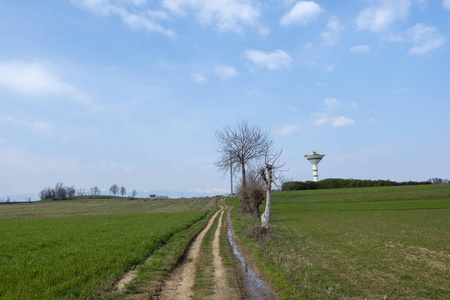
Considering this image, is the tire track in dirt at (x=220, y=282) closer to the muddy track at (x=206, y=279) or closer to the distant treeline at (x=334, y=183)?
the muddy track at (x=206, y=279)

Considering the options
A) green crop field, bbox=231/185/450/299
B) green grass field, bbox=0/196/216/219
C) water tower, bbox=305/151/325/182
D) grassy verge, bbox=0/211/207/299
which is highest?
water tower, bbox=305/151/325/182

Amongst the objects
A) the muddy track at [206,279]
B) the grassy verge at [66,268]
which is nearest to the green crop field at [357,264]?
the muddy track at [206,279]

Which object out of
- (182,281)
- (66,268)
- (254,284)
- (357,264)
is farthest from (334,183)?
(66,268)

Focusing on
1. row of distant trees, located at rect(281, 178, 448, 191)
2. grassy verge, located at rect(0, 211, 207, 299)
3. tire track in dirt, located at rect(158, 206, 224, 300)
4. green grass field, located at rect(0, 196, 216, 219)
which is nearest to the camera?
grassy verge, located at rect(0, 211, 207, 299)

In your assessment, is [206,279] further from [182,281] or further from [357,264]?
[357,264]

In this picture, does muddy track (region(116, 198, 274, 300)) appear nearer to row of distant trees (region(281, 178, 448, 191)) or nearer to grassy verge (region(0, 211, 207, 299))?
Result: grassy verge (region(0, 211, 207, 299))

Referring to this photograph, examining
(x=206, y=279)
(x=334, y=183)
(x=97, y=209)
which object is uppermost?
(x=334, y=183)

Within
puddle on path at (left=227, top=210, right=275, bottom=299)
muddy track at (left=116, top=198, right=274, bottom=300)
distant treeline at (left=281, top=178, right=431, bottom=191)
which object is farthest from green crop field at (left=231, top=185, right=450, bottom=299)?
distant treeline at (left=281, top=178, right=431, bottom=191)

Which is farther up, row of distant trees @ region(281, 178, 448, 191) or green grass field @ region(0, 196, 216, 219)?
row of distant trees @ region(281, 178, 448, 191)

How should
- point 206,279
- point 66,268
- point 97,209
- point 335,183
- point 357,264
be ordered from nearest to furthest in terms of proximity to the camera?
point 206,279 → point 66,268 → point 357,264 → point 97,209 → point 335,183

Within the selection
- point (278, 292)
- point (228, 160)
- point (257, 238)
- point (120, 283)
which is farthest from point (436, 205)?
point (120, 283)

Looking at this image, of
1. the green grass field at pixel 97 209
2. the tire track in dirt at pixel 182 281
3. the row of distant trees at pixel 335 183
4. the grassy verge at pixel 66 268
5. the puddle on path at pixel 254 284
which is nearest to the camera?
the grassy verge at pixel 66 268

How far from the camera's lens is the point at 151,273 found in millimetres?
11008

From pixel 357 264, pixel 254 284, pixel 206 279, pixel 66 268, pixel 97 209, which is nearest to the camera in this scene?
pixel 254 284
